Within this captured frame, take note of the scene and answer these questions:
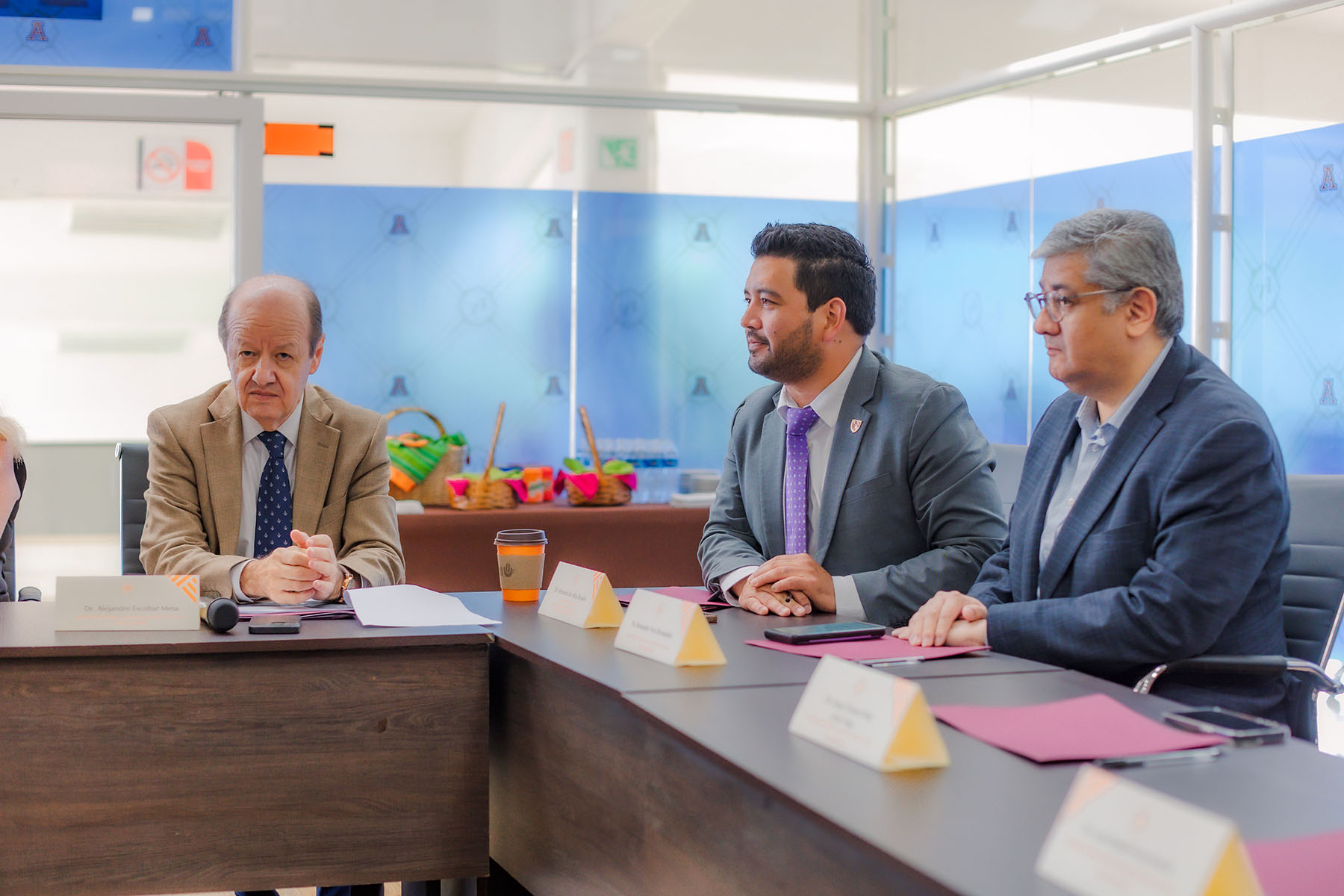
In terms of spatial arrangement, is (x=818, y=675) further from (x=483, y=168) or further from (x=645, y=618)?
(x=483, y=168)

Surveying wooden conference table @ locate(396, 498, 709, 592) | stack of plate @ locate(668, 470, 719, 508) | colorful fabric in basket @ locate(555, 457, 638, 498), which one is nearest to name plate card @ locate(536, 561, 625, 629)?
wooden conference table @ locate(396, 498, 709, 592)

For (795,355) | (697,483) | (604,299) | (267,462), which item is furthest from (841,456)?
(604,299)

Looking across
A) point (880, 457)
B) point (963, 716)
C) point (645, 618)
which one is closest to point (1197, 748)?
point (963, 716)

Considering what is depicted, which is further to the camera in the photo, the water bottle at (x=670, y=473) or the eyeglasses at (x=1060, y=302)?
the water bottle at (x=670, y=473)

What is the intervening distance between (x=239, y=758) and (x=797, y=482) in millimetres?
1120

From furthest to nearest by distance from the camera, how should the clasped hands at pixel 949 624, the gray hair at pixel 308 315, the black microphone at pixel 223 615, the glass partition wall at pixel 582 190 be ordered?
the glass partition wall at pixel 582 190, the gray hair at pixel 308 315, the black microphone at pixel 223 615, the clasped hands at pixel 949 624

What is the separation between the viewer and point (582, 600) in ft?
6.06

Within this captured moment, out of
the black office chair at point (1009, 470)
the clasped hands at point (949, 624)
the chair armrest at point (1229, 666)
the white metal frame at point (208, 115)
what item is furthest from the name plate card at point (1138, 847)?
the white metal frame at point (208, 115)

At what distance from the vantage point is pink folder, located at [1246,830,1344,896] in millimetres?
778

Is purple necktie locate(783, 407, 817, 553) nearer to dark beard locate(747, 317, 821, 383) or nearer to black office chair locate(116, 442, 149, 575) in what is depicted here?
dark beard locate(747, 317, 821, 383)

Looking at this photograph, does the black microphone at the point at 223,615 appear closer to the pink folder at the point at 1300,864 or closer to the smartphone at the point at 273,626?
the smartphone at the point at 273,626

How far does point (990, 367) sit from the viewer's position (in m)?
4.46

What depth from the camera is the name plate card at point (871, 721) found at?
40.9 inches

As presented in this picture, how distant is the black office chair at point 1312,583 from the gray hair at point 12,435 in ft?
7.16
